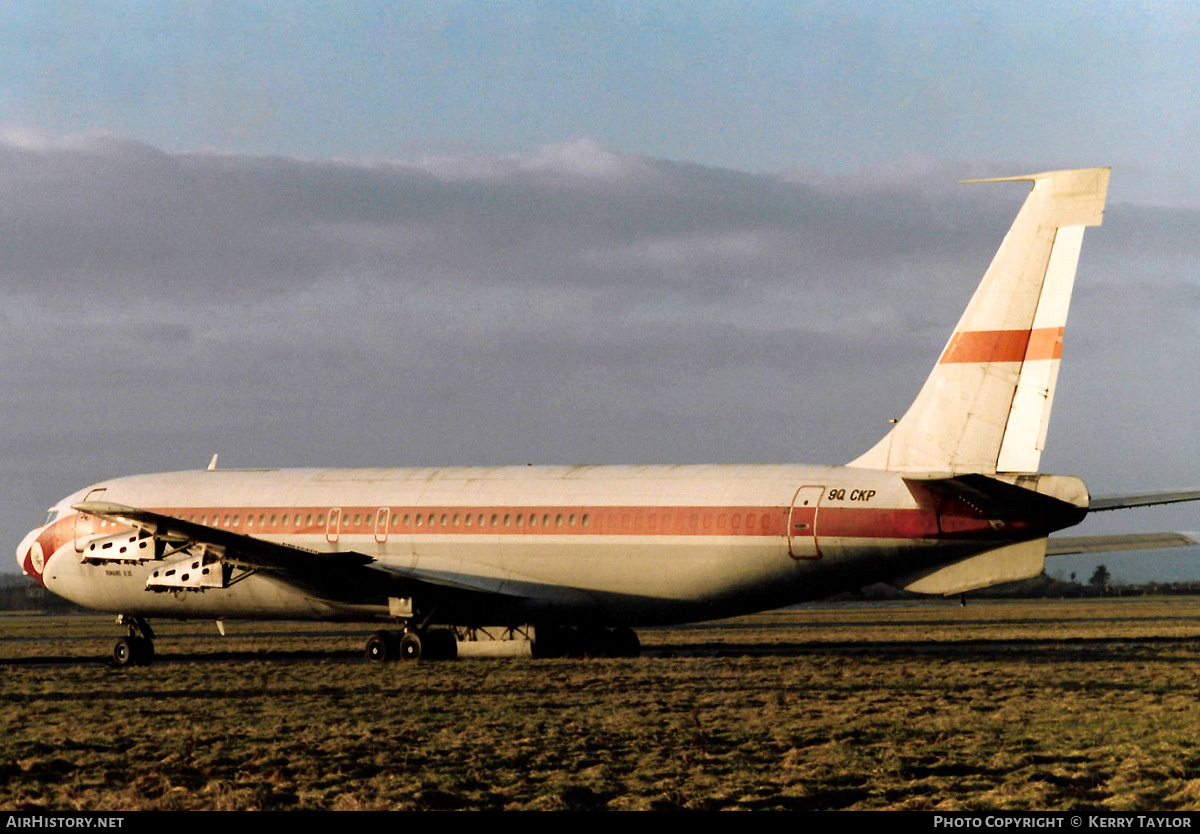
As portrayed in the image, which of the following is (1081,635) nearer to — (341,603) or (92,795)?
(341,603)

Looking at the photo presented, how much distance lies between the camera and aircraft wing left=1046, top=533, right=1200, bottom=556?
4628 cm

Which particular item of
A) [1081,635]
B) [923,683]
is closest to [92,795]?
[923,683]

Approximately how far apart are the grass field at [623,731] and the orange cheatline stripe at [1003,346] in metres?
6.07

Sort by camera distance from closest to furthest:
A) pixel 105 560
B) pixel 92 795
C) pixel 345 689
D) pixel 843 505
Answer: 1. pixel 92 795
2. pixel 345 689
3. pixel 843 505
4. pixel 105 560

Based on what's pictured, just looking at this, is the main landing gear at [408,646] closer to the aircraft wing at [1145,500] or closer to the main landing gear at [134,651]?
the main landing gear at [134,651]

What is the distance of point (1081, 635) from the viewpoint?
141 ft

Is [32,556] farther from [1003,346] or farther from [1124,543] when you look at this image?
[1124,543]

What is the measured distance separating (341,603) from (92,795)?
1942cm

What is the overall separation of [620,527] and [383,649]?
612 cm

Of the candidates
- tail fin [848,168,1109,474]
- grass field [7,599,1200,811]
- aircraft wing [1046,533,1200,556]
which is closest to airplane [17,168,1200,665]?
tail fin [848,168,1109,474]

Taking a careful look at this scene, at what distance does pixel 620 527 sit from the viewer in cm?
3177

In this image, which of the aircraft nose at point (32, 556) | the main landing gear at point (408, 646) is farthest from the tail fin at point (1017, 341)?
the aircraft nose at point (32, 556)

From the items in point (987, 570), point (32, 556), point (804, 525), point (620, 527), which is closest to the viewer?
point (987, 570)

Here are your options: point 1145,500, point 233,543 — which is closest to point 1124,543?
point 1145,500
